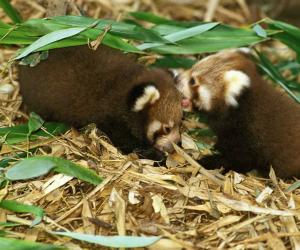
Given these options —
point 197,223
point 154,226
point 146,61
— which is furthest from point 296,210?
point 146,61

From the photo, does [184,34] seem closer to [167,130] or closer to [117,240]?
[167,130]

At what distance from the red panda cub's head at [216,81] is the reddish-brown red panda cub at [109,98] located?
0.56 feet

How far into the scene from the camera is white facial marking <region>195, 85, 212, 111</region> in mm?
5180

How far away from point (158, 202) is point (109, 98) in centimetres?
111

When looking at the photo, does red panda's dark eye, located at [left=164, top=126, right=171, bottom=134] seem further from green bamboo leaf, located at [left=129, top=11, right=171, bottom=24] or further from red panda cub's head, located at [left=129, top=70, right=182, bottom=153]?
green bamboo leaf, located at [left=129, top=11, right=171, bottom=24]

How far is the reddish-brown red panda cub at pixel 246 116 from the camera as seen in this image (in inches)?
193

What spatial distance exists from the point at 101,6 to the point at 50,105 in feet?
7.46

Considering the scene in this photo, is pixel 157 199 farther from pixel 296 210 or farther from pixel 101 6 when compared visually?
pixel 101 6

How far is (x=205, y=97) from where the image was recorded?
519 cm

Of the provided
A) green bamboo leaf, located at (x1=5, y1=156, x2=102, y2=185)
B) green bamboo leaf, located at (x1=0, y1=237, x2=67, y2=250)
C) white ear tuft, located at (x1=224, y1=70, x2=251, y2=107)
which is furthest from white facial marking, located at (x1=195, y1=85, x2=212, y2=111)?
green bamboo leaf, located at (x1=0, y1=237, x2=67, y2=250)

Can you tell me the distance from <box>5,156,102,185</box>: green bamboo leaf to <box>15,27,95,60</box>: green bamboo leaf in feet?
2.68

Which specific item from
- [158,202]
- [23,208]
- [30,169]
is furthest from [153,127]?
[23,208]

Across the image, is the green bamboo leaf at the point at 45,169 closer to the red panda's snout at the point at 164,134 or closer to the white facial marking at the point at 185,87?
the red panda's snout at the point at 164,134

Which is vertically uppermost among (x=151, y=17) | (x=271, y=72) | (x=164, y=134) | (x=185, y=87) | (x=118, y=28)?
(x=118, y=28)
